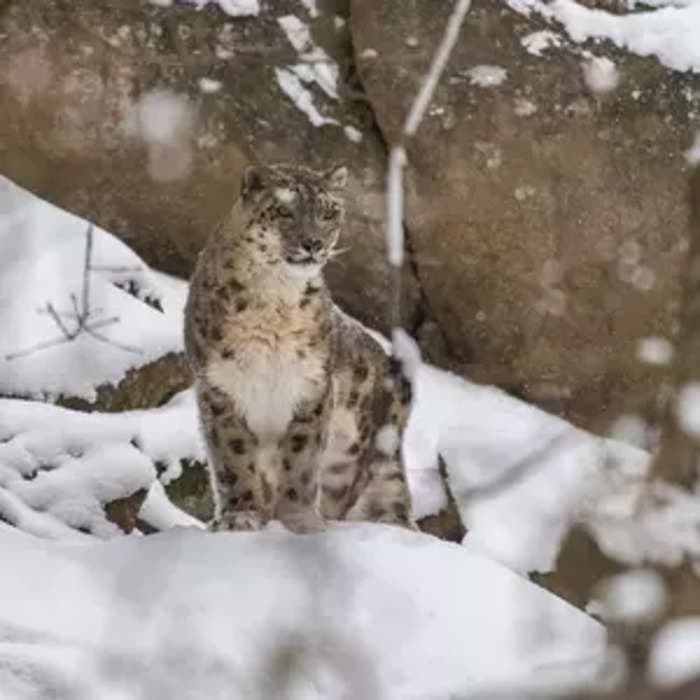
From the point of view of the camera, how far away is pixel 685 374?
5.58 feet

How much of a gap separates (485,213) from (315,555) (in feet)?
15.8

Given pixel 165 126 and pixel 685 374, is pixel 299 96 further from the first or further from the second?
pixel 685 374

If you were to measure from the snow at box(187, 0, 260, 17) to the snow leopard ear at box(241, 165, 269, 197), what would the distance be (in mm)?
2976

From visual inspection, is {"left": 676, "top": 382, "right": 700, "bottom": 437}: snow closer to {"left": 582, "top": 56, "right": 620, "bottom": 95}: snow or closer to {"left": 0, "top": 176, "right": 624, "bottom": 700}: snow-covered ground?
{"left": 0, "top": 176, "right": 624, "bottom": 700}: snow-covered ground

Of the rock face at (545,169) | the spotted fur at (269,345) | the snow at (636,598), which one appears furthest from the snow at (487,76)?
the snow at (636,598)

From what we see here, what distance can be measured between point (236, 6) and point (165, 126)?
61 cm

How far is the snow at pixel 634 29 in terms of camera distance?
8953 millimetres

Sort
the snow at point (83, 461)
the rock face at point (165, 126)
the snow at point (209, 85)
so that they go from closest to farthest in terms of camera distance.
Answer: the snow at point (83, 461) → the rock face at point (165, 126) → the snow at point (209, 85)

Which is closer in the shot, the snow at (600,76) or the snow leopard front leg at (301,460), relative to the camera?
the snow leopard front leg at (301,460)

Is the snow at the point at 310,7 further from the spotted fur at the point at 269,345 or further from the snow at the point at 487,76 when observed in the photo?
the spotted fur at the point at 269,345

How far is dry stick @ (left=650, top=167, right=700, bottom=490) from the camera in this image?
5.34 feet

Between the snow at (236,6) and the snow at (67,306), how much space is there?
3.74ft

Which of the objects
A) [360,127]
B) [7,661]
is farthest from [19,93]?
[7,661]

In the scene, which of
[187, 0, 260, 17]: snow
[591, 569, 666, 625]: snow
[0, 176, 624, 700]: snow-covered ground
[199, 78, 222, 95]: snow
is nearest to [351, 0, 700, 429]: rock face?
[187, 0, 260, 17]: snow
